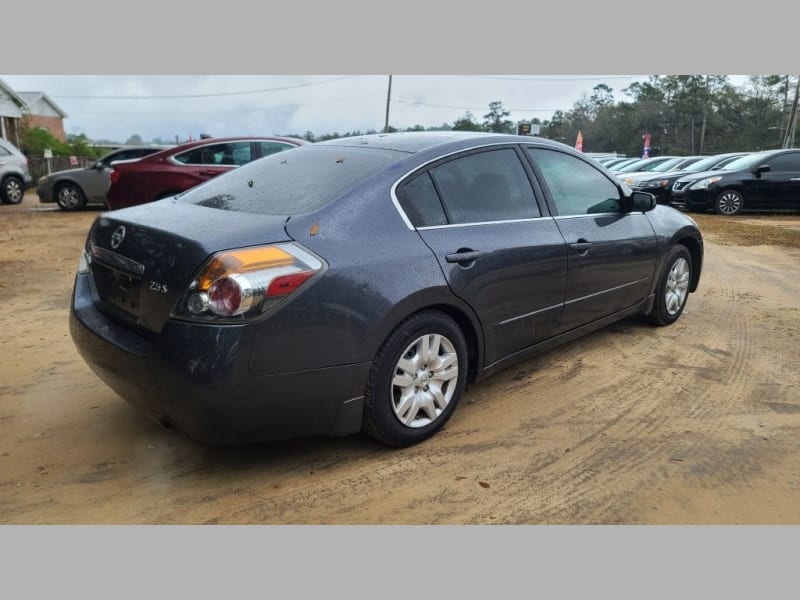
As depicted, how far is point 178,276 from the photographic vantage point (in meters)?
2.61

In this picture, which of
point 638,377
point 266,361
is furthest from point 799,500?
point 266,361

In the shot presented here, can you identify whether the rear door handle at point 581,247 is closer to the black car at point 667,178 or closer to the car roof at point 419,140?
the car roof at point 419,140

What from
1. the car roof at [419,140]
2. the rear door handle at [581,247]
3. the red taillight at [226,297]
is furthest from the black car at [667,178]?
the red taillight at [226,297]

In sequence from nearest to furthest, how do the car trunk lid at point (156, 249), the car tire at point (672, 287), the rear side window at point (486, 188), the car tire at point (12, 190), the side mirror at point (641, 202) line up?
the car trunk lid at point (156, 249), the rear side window at point (486, 188), the side mirror at point (641, 202), the car tire at point (672, 287), the car tire at point (12, 190)

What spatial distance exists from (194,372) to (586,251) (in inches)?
105

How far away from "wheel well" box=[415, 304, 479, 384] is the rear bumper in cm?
61

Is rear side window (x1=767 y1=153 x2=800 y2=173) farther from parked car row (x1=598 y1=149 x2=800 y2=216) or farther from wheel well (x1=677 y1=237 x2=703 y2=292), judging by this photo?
wheel well (x1=677 y1=237 x2=703 y2=292)

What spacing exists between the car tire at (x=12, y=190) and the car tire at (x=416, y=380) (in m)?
17.5

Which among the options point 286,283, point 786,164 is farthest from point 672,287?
point 786,164

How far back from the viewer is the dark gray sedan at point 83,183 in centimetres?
1462

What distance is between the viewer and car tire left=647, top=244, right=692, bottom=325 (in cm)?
512

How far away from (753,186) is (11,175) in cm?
1869

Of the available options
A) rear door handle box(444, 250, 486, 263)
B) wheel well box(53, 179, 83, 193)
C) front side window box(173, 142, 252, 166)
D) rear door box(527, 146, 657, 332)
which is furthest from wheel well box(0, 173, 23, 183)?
rear door handle box(444, 250, 486, 263)

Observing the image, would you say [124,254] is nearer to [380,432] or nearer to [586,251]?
[380,432]
